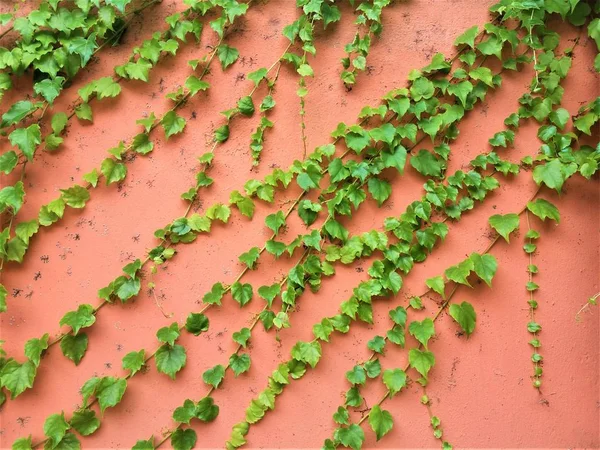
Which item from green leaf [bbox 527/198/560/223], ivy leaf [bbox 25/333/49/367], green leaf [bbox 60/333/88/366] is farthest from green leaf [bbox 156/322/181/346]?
green leaf [bbox 527/198/560/223]

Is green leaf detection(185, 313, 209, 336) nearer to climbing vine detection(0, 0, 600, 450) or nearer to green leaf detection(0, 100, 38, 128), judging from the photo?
climbing vine detection(0, 0, 600, 450)

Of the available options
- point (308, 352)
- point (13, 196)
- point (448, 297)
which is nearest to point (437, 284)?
point (448, 297)

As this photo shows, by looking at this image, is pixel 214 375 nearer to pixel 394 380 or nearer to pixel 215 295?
pixel 215 295

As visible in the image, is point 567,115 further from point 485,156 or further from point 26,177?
point 26,177

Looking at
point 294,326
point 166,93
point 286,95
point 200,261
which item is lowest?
point 294,326

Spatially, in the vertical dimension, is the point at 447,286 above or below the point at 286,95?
below

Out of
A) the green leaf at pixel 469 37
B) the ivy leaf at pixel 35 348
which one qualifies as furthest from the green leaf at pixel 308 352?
the green leaf at pixel 469 37

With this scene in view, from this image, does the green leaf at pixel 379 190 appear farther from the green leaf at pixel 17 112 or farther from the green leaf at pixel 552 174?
the green leaf at pixel 17 112

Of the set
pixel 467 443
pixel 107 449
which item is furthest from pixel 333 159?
pixel 107 449
